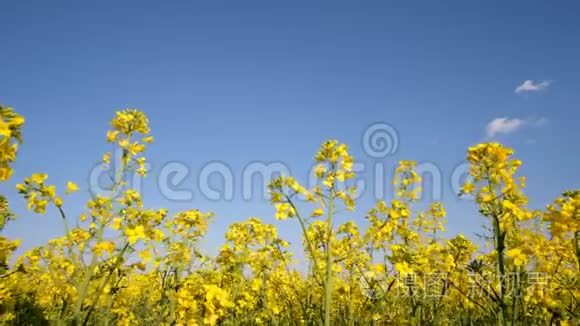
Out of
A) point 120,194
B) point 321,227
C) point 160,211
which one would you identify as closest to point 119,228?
point 120,194

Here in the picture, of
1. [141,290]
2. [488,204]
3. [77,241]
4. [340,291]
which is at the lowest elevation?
[141,290]

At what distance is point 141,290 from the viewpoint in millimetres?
6887

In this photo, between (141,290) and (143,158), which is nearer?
(143,158)

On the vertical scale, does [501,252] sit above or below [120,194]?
below

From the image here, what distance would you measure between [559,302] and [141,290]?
6.14 metres

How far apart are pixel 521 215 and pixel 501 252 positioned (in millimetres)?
500

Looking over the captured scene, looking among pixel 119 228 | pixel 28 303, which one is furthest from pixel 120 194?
pixel 28 303

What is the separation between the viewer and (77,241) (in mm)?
5012

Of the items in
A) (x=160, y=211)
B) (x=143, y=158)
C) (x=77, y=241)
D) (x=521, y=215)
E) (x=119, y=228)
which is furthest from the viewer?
(x=160, y=211)

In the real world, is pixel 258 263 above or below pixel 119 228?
below

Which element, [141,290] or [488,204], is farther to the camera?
[141,290]

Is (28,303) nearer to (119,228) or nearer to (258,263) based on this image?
(258,263)

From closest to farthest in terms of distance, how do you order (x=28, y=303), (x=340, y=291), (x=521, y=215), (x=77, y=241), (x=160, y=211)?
(x=521, y=215), (x=340, y=291), (x=77, y=241), (x=160, y=211), (x=28, y=303)

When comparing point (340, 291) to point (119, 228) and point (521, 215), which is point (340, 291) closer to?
point (521, 215)
